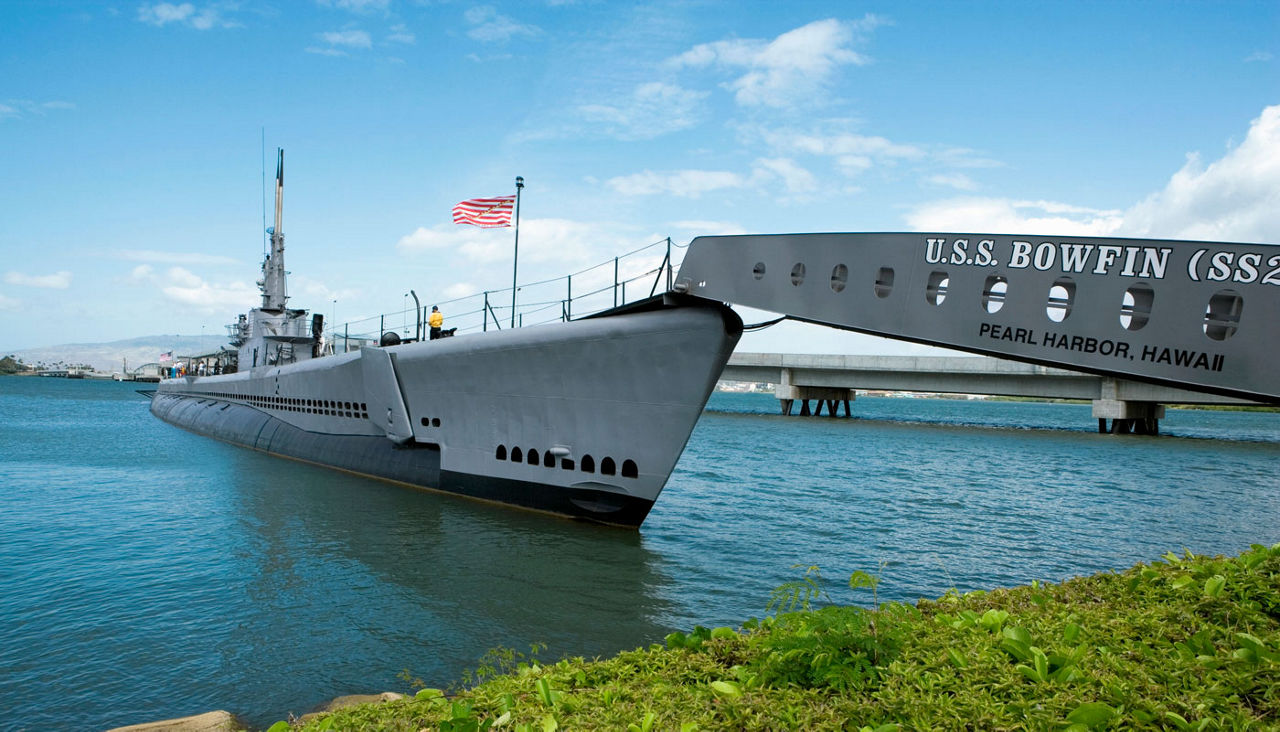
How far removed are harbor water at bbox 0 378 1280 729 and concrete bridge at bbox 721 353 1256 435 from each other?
2123 cm

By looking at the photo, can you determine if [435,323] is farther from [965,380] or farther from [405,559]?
[965,380]

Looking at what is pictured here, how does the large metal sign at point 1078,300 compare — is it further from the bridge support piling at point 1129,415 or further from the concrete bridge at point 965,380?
the bridge support piling at point 1129,415

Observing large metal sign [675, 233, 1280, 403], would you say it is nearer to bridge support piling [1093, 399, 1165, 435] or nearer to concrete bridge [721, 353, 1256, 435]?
concrete bridge [721, 353, 1256, 435]

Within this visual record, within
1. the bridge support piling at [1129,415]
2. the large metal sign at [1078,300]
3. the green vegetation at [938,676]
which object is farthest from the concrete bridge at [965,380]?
the green vegetation at [938,676]

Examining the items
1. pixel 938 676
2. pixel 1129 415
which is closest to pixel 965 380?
pixel 1129 415

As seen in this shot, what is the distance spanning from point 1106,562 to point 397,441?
14662mm

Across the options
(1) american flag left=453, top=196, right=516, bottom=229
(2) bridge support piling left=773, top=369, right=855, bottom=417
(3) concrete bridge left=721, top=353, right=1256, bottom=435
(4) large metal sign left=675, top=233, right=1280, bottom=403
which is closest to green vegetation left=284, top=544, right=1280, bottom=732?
(4) large metal sign left=675, top=233, right=1280, bottom=403

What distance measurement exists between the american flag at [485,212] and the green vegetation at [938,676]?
13300 millimetres

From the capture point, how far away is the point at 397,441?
1777 cm

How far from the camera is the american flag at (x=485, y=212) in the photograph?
16.8m

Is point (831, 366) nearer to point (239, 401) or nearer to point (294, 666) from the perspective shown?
point (239, 401)

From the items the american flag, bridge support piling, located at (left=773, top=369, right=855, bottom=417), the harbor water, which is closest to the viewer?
the harbor water

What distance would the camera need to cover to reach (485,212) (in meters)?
17.1

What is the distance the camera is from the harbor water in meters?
7.46
